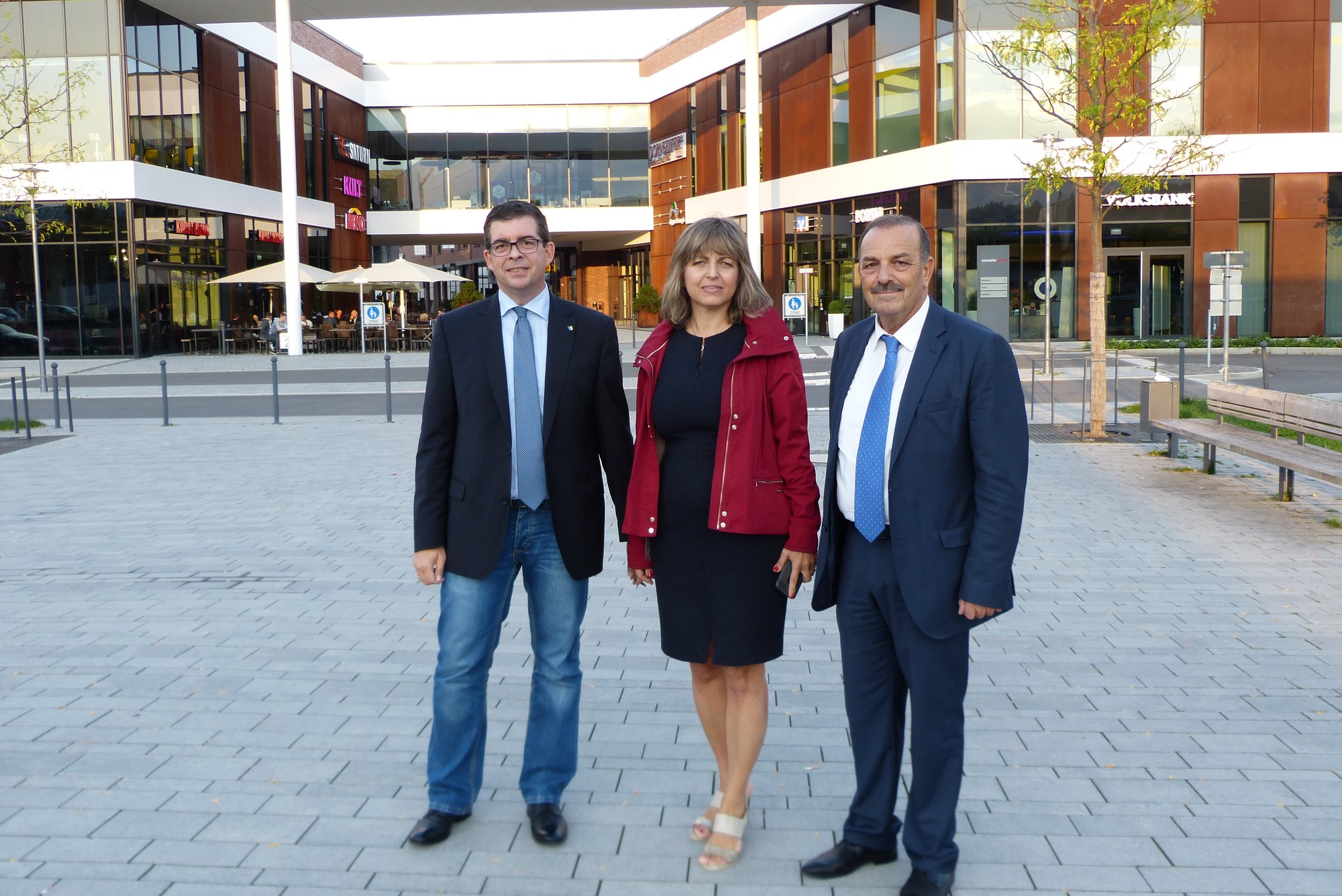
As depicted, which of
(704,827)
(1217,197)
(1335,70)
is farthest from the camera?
(1217,197)

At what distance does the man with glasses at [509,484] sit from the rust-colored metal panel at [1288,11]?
33051 mm

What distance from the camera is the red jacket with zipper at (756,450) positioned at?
3.55 m

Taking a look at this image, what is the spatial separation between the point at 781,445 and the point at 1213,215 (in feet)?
108

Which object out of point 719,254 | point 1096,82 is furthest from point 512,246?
point 1096,82

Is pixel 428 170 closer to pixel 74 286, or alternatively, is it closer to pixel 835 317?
pixel 74 286

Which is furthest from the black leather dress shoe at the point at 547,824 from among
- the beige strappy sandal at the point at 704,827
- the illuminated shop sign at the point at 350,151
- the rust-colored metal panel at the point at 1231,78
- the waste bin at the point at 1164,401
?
the illuminated shop sign at the point at 350,151

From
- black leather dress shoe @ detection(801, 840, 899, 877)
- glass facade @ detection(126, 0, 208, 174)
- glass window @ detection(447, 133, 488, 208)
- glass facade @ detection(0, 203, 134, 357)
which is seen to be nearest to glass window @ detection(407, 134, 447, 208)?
glass window @ detection(447, 133, 488, 208)

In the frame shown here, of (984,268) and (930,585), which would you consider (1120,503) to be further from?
(984,268)

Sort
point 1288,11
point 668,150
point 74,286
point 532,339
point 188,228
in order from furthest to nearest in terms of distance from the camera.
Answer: point 668,150 < point 188,228 < point 74,286 < point 1288,11 < point 532,339

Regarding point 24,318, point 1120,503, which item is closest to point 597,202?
point 24,318

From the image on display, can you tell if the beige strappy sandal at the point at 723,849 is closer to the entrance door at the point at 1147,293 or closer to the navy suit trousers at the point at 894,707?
the navy suit trousers at the point at 894,707

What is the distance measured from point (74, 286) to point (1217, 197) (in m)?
30.1

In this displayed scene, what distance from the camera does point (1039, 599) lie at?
6840mm

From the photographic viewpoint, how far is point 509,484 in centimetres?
383
